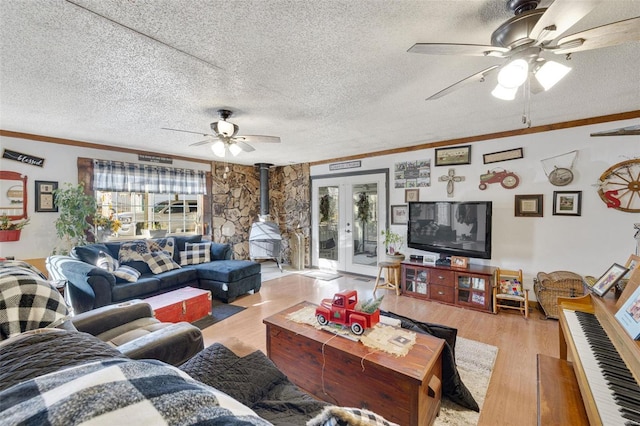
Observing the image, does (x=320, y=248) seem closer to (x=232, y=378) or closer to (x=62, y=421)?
(x=232, y=378)

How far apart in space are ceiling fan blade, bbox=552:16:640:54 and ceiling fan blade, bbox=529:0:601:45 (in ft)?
0.27

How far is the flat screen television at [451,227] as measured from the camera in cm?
361

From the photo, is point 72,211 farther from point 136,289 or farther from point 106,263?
point 136,289

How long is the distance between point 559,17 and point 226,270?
154 inches

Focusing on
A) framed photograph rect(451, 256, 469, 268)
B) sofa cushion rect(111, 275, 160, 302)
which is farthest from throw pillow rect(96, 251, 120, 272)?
framed photograph rect(451, 256, 469, 268)

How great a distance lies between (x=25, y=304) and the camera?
3.56 feet

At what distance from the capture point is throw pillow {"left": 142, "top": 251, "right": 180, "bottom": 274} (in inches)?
149

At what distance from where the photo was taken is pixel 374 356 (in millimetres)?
1533

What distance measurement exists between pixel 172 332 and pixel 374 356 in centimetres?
121

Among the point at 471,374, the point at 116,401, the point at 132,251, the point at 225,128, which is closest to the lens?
the point at 116,401

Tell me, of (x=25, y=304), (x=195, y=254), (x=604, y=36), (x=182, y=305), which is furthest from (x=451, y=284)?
(x=25, y=304)

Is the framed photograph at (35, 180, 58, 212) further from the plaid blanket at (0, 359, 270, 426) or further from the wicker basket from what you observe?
the wicker basket

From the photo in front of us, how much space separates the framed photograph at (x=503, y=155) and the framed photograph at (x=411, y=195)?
3.47 feet

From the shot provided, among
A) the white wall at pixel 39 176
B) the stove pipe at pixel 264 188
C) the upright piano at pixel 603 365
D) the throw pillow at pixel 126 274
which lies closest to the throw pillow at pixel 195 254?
A: the throw pillow at pixel 126 274
